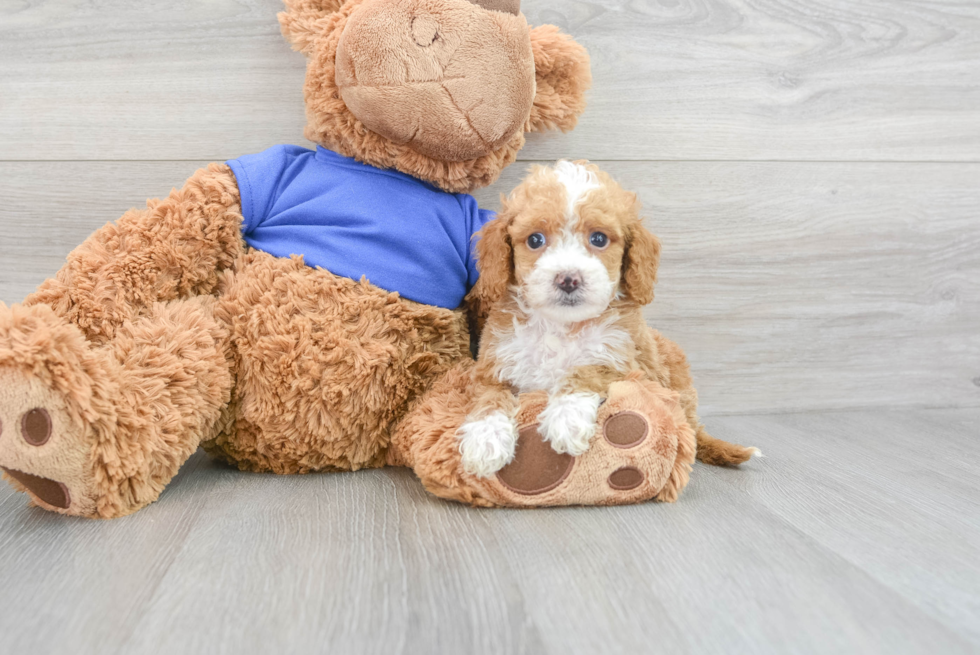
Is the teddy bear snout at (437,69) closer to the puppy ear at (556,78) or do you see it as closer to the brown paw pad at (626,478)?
the puppy ear at (556,78)

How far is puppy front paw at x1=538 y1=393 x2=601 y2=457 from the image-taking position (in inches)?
31.3

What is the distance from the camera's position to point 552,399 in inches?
32.9

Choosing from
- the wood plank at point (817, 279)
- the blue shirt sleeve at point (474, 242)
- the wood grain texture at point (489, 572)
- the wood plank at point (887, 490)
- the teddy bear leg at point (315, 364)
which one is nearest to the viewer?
the wood grain texture at point (489, 572)

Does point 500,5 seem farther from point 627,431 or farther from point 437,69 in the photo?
point 627,431

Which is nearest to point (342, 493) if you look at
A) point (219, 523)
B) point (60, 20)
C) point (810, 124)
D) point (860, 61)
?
point (219, 523)

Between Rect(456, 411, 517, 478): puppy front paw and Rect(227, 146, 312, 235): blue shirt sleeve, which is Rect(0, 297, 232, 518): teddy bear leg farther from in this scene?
Rect(456, 411, 517, 478): puppy front paw

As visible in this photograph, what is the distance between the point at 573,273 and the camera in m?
0.78

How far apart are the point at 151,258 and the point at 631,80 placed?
0.84 m

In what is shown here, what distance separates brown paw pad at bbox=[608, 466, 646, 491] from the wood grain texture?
0.11 feet

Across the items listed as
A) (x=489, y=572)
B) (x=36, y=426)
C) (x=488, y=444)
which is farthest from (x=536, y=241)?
(x=36, y=426)

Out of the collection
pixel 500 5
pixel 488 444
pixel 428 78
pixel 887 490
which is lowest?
pixel 887 490

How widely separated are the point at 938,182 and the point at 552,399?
1.00 metres

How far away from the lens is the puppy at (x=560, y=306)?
797mm

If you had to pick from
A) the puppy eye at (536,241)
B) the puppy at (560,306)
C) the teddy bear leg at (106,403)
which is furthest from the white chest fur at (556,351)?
the teddy bear leg at (106,403)
